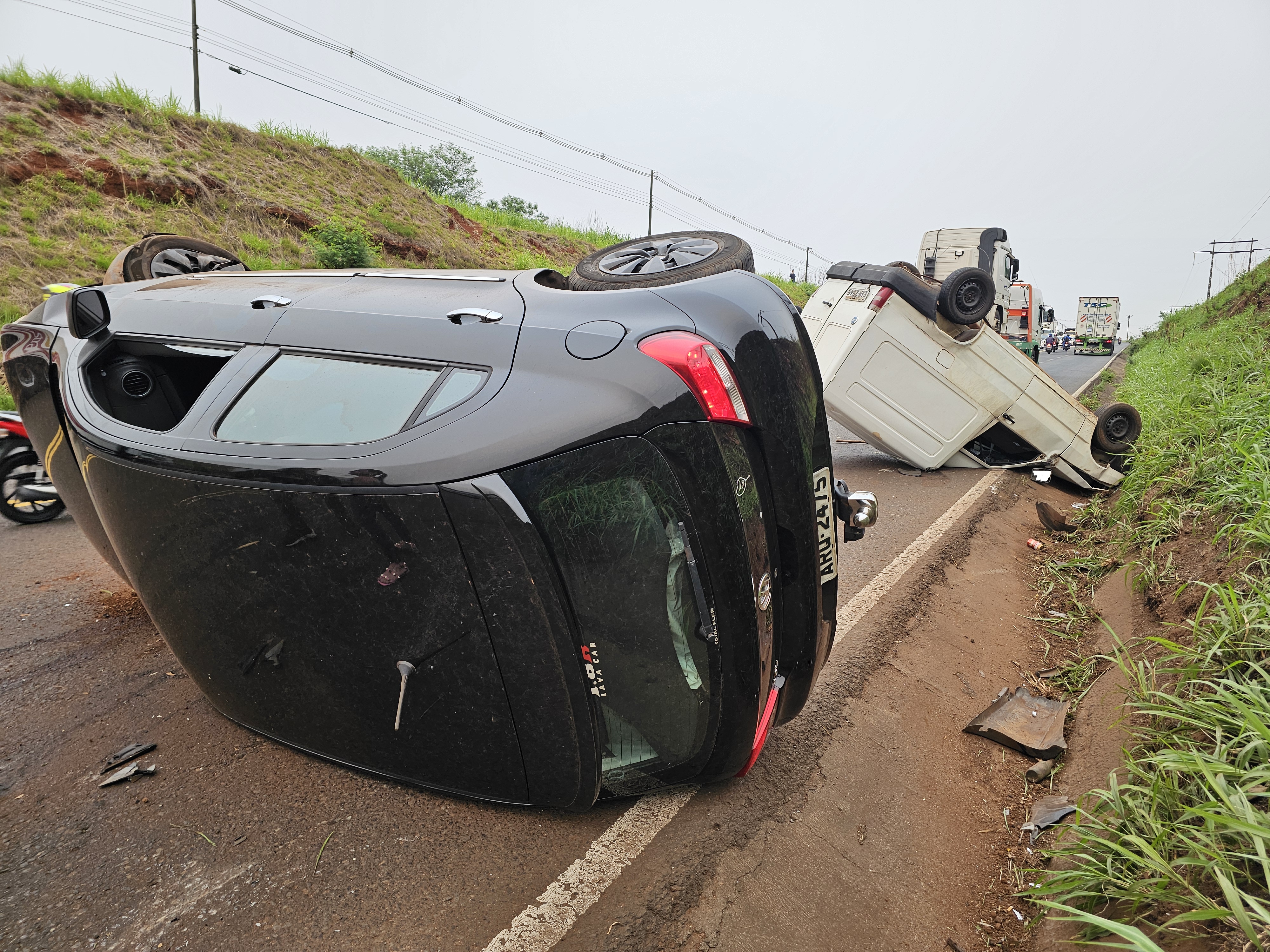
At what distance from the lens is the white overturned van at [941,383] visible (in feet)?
21.5

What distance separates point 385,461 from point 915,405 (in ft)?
20.2

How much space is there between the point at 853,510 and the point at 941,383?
197 inches

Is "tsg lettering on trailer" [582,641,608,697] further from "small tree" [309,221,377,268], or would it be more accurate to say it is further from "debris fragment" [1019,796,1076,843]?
"small tree" [309,221,377,268]

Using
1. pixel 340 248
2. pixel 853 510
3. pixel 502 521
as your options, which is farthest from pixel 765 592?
pixel 340 248

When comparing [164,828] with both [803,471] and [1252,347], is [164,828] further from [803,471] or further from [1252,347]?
[1252,347]

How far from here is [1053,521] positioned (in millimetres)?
5980

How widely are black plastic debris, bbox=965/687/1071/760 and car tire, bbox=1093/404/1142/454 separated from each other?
492cm

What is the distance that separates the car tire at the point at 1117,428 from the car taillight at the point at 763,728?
6508 millimetres

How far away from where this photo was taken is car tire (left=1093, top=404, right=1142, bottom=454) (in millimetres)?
7160

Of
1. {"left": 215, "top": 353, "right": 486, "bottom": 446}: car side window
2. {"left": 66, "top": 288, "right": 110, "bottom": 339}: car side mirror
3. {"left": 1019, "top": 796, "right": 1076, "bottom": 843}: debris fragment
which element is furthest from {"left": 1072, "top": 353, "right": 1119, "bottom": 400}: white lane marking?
{"left": 66, "top": 288, "right": 110, "bottom": 339}: car side mirror

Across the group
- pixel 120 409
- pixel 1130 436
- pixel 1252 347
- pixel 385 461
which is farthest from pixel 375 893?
pixel 1252 347

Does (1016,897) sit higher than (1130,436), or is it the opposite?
(1130,436)

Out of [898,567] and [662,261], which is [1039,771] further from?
[662,261]

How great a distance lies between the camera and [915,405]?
691cm
